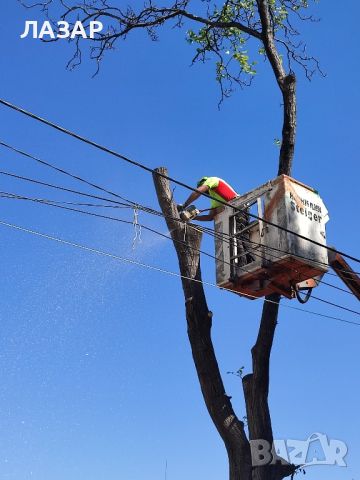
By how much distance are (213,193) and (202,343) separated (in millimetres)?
1698

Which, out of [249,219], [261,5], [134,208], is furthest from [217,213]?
[261,5]

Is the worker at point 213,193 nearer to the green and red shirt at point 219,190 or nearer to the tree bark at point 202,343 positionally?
the green and red shirt at point 219,190

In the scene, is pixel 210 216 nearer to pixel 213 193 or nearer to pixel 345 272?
pixel 213 193

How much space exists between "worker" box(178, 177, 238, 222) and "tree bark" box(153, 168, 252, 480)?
0.22m

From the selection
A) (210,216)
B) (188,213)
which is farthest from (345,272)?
(188,213)

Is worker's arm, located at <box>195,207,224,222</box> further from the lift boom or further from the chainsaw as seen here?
the lift boom

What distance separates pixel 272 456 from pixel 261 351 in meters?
1.12

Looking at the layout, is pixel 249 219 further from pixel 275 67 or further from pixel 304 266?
pixel 275 67

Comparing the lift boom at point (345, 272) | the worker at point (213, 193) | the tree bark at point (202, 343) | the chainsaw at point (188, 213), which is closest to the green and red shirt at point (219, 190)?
the worker at point (213, 193)

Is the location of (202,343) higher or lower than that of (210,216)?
lower

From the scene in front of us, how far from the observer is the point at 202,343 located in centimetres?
754

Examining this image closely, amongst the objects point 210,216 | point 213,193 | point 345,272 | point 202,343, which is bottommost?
point 202,343

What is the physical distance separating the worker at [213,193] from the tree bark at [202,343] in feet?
0.72

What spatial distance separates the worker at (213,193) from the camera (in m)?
8.05
